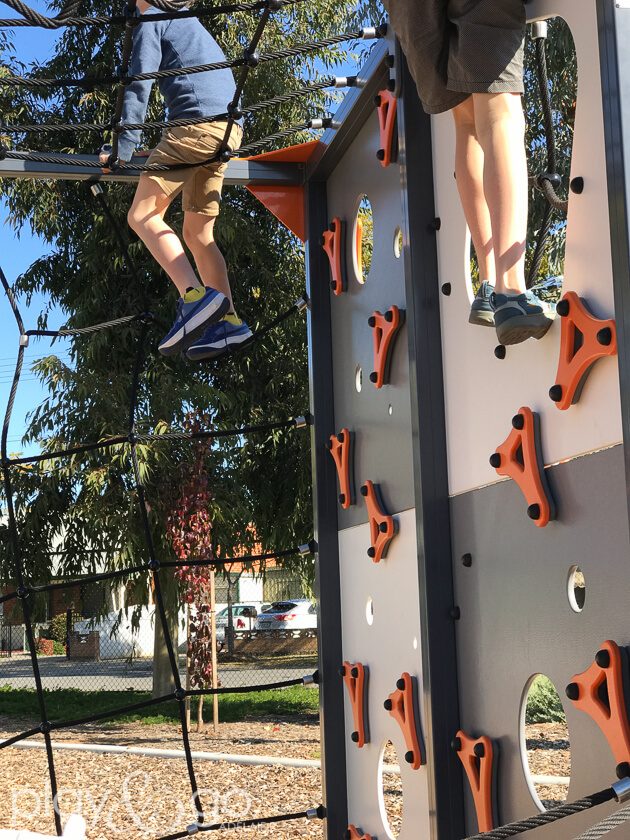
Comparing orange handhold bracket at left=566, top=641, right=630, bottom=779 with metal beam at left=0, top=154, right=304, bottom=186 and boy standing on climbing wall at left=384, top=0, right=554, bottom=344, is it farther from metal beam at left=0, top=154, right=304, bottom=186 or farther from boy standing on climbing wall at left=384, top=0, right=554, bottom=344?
metal beam at left=0, top=154, right=304, bottom=186

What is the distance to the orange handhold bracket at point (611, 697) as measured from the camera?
3.54ft

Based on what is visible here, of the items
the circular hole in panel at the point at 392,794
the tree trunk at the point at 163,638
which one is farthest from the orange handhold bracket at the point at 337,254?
the tree trunk at the point at 163,638

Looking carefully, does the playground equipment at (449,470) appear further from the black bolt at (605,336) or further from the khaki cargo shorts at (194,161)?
the khaki cargo shorts at (194,161)

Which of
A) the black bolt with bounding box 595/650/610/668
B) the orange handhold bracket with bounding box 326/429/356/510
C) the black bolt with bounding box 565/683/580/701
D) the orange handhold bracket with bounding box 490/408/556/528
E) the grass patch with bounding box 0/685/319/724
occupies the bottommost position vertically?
the grass patch with bounding box 0/685/319/724

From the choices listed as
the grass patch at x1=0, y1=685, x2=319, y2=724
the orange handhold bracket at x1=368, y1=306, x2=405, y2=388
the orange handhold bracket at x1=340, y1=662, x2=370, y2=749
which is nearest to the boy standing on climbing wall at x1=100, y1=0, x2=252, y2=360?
the orange handhold bracket at x1=368, y1=306, x2=405, y2=388

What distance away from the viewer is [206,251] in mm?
2400

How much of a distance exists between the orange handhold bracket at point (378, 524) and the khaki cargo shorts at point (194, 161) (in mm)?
864

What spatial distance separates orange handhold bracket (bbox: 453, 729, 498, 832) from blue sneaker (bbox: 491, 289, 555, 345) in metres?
0.62

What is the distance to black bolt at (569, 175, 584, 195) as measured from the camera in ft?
3.96

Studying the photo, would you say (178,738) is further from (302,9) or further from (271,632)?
(271,632)

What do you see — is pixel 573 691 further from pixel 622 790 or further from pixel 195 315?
pixel 195 315

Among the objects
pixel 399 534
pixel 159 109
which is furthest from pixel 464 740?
pixel 159 109

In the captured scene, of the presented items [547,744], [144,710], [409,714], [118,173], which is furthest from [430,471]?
[144,710]

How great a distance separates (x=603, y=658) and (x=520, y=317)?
0.43 meters
